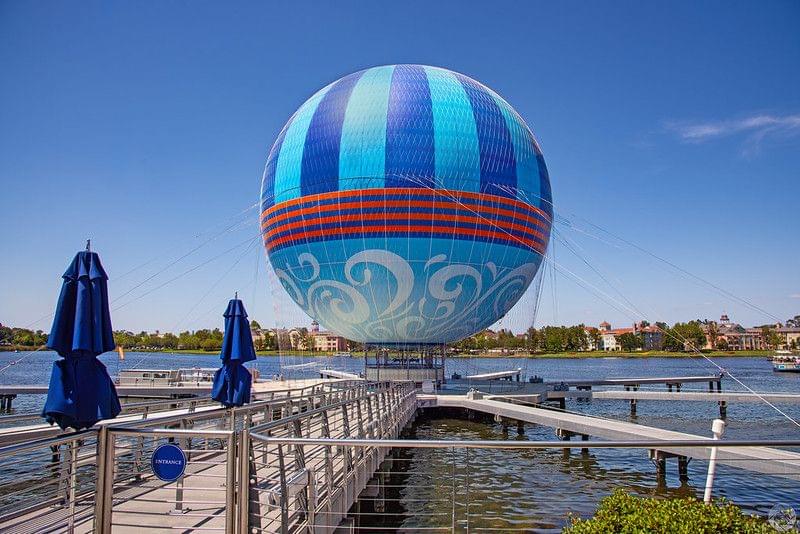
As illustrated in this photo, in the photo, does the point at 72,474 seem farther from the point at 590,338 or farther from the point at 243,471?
the point at 590,338

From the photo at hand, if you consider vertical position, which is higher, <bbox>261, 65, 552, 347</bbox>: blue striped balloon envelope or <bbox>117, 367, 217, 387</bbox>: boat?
<bbox>261, 65, 552, 347</bbox>: blue striped balloon envelope

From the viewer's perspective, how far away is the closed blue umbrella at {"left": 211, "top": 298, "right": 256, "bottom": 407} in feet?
40.7

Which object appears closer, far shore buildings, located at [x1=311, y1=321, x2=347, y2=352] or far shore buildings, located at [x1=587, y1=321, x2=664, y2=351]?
far shore buildings, located at [x1=311, y1=321, x2=347, y2=352]

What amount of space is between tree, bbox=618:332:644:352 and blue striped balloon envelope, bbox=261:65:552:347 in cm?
13193

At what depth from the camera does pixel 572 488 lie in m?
14.7

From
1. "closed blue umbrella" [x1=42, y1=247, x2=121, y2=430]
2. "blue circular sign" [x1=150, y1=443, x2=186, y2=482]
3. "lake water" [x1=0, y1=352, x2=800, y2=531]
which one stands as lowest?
"lake water" [x1=0, y1=352, x2=800, y2=531]

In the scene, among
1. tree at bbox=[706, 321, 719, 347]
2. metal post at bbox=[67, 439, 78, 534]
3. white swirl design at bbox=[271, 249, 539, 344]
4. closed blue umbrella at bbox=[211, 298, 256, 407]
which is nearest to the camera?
metal post at bbox=[67, 439, 78, 534]

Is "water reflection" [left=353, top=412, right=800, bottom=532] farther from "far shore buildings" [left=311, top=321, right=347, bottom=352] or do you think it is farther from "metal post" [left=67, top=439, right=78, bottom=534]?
"far shore buildings" [left=311, top=321, right=347, bottom=352]

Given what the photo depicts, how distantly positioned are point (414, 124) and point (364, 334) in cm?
906

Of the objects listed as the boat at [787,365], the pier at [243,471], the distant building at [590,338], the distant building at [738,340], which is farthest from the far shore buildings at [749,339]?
the pier at [243,471]

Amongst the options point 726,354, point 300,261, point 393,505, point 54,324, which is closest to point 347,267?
point 300,261

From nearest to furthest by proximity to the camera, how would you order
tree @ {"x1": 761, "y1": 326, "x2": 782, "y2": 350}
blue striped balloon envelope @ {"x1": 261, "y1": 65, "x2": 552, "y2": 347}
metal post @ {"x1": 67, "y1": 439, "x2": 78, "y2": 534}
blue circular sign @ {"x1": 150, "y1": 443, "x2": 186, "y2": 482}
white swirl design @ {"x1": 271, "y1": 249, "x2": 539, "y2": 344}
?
blue circular sign @ {"x1": 150, "y1": 443, "x2": 186, "y2": 482} < metal post @ {"x1": 67, "y1": 439, "x2": 78, "y2": 534} < blue striped balloon envelope @ {"x1": 261, "y1": 65, "x2": 552, "y2": 347} < white swirl design @ {"x1": 271, "y1": 249, "x2": 539, "y2": 344} < tree @ {"x1": 761, "y1": 326, "x2": 782, "y2": 350}

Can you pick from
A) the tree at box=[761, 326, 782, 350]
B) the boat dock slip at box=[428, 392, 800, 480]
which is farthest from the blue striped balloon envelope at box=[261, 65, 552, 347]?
the tree at box=[761, 326, 782, 350]

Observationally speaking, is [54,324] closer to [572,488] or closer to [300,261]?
[572,488]
